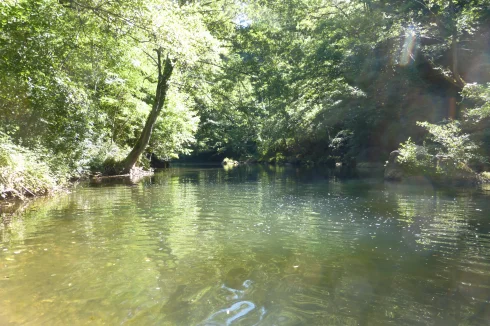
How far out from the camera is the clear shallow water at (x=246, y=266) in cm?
377

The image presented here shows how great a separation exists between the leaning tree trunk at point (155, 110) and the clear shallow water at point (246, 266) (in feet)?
37.8

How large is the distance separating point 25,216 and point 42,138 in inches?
221

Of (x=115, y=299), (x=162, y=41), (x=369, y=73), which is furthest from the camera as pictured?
(x=369, y=73)

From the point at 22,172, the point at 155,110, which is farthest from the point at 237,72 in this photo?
the point at 22,172

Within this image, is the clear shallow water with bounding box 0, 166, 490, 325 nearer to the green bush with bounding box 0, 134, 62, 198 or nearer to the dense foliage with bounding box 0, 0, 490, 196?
the green bush with bounding box 0, 134, 62, 198

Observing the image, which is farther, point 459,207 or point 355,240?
point 459,207

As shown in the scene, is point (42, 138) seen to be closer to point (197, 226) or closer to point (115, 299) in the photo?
point (197, 226)

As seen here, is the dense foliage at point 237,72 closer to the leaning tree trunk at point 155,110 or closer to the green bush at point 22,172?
the leaning tree trunk at point 155,110

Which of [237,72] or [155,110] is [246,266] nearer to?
[237,72]

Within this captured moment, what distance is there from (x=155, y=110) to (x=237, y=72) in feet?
16.7

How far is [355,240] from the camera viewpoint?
6625mm

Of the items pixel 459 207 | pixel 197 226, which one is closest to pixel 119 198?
pixel 197 226

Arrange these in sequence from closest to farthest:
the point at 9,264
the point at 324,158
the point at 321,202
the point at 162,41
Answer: the point at 9,264 → the point at 162,41 → the point at 321,202 → the point at 324,158

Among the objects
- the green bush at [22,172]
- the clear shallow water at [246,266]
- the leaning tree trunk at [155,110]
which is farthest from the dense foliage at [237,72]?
the clear shallow water at [246,266]
